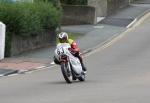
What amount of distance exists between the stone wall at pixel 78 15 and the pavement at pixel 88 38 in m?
0.78

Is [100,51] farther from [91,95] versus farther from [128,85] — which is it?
[91,95]

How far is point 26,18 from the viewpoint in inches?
1185

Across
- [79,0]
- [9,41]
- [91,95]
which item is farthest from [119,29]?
[91,95]

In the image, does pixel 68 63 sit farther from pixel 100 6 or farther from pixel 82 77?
pixel 100 6

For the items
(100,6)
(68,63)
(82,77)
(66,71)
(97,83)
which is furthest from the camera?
(100,6)

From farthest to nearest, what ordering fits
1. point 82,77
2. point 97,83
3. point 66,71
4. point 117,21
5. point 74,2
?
point 74,2 → point 117,21 → point 82,77 → point 66,71 → point 97,83

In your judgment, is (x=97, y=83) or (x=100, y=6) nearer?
(x=97, y=83)

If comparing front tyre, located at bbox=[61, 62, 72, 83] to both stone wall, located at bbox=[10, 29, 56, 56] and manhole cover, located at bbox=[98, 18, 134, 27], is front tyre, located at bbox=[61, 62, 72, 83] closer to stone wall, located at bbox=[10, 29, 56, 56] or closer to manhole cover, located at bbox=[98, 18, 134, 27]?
stone wall, located at bbox=[10, 29, 56, 56]

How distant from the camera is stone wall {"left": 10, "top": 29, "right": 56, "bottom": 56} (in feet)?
96.9

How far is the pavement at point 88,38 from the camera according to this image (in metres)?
26.0

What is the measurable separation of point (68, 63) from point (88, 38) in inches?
693

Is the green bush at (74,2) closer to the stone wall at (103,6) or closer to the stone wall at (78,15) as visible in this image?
the stone wall at (103,6)

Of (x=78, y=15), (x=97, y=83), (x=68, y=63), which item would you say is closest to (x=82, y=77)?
(x=68, y=63)

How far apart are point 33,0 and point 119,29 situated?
6.97 meters
